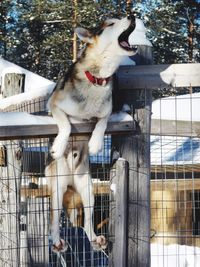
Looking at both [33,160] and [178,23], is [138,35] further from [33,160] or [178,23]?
[178,23]

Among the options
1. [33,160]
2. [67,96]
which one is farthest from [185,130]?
[33,160]

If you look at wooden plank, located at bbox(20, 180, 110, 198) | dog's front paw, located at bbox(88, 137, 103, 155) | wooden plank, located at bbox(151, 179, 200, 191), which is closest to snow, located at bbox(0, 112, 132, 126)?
dog's front paw, located at bbox(88, 137, 103, 155)

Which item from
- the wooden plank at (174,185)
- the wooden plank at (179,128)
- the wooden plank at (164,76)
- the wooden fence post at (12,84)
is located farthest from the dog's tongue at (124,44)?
the wooden plank at (174,185)

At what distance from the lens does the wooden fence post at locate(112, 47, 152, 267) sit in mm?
4375

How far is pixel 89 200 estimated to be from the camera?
4594 mm

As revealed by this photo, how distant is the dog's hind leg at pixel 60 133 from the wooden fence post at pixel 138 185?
0.44 m

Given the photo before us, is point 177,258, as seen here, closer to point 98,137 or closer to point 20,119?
point 98,137

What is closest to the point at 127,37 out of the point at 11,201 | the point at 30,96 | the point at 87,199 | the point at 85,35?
the point at 85,35

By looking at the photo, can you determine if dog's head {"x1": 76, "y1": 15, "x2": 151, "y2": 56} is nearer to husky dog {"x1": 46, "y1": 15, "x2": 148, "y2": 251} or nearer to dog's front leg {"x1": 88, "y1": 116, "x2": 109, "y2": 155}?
husky dog {"x1": 46, "y1": 15, "x2": 148, "y2": 251}

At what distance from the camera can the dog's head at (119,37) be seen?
4.40 m

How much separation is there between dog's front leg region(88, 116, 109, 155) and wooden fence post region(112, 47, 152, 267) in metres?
0.20

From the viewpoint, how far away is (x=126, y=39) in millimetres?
4512

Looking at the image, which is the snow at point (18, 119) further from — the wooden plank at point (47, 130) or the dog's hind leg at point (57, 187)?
the dog's hind leg at point (57, 187)

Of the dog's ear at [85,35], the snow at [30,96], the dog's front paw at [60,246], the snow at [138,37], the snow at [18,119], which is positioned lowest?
the dog's front paw at [60,246]
